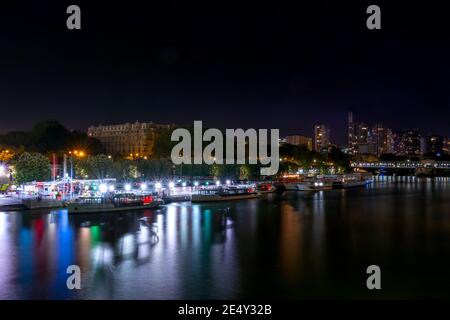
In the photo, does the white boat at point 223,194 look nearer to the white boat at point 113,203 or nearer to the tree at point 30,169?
the white boat at point 113,203

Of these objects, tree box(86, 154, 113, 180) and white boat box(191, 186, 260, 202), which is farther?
tree box(86, 154, 113, 180)

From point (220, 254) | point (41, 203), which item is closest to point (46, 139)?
point (41, 203)

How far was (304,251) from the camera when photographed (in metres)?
14.0

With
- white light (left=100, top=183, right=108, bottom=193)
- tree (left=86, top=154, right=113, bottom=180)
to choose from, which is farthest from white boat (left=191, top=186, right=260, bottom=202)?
tree (left=86, top=154, right=113, bottom=180)

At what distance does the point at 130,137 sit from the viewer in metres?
69.4

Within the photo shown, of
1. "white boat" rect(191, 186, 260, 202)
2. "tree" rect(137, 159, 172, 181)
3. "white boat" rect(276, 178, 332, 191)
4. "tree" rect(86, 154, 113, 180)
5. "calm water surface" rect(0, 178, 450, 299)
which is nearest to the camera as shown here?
"calm water surface" rect(0, 178, 450, 299)

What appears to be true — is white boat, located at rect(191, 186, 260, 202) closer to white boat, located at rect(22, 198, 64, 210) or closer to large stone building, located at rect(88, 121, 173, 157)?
white boat, located at rect(22, 198, 64, 210)

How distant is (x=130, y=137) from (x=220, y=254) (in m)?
58.0

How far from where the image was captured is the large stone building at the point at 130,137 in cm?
6788

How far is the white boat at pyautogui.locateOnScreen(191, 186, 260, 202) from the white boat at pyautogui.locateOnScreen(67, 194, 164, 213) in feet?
11.0

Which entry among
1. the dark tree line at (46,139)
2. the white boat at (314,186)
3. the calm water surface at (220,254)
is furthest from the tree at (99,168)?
the white boat at (314,186)

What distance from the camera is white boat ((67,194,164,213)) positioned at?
20.0 m

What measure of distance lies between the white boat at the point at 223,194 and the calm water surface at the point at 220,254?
424 cm

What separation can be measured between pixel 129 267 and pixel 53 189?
13.3 m
